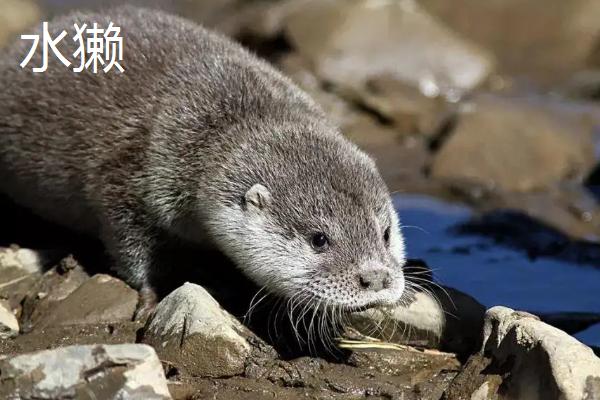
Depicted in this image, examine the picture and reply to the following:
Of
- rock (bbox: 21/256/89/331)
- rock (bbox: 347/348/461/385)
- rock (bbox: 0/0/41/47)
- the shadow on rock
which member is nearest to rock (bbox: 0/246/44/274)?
rock (bbox: 21/256/89/331)

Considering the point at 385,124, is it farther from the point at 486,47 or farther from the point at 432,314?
the point at 432,314

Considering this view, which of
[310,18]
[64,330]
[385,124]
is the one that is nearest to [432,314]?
[64,330]

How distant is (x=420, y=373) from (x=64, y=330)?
67.3 inches

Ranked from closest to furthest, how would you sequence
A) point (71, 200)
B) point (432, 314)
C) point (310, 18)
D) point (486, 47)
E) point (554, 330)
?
point (554, 330), point (432, 314), point (71, 200), point (310, 18), point (486, 47)

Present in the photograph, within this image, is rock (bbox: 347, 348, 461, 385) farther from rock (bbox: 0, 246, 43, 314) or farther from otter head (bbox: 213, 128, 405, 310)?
rock (bbox: 0, 246, 43, 314)

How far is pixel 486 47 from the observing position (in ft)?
40.4

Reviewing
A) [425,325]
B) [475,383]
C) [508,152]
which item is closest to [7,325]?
[425,325]

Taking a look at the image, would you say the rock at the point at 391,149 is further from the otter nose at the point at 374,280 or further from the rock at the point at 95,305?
the otter nose at the point at 374,280

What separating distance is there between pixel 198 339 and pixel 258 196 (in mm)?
750

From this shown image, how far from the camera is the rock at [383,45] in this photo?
11117 millimetres

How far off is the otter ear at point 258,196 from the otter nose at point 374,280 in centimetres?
63

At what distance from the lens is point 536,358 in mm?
4660

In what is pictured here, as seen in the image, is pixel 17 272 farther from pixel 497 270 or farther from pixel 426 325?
pixel 497 270

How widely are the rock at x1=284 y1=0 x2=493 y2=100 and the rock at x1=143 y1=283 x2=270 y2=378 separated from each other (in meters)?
5.90
